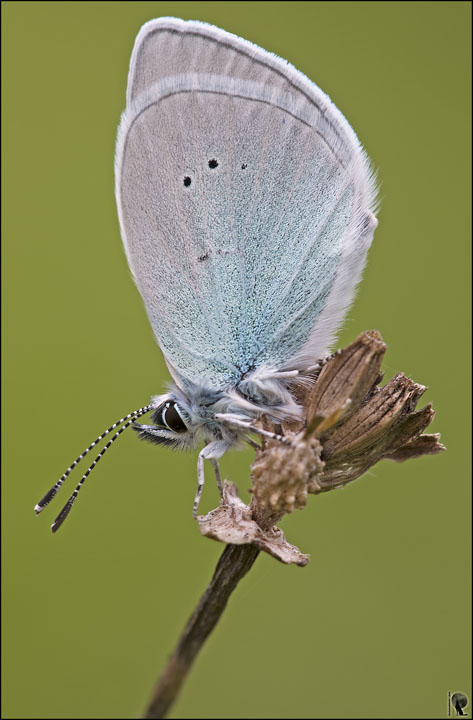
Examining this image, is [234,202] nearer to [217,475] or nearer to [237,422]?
[237,422]

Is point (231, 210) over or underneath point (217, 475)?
over

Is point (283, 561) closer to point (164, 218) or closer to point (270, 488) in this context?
point (270, 488)

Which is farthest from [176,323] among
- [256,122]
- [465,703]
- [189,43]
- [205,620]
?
[465,703]

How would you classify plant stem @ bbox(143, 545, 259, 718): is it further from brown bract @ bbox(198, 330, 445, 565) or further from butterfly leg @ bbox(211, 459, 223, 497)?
butterfly leg @ bbox(211, 459, 223, 497)

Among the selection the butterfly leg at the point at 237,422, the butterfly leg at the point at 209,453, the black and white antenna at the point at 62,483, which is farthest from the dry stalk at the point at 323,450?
the black and white antenna at the point at 62,483

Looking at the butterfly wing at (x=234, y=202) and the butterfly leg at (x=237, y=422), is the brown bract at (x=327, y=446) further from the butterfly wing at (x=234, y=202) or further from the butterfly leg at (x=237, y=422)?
the butterfly wing at (x=234, y=202)

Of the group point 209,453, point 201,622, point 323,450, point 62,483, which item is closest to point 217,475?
point 209,453
